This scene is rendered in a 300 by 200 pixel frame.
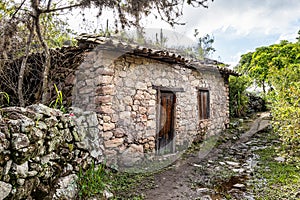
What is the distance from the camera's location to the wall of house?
4.50 metres

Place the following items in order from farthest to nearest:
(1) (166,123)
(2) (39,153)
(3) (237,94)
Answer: (3) (237,94) < (1) (166,123) < (2) (39,153)

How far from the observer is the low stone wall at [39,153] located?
7.09 feet

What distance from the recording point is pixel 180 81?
643 cm

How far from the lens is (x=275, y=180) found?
4211 mm

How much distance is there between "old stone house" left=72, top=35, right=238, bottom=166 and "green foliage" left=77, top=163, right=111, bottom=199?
39 cm

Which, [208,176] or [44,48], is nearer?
[208,176]

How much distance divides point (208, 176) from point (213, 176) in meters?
0.10

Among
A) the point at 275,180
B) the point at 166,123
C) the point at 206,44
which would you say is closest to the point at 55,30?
the point at 166,123

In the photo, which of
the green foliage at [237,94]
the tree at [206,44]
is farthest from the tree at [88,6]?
the tree at [206,44]

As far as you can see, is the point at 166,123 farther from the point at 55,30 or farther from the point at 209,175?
the point at 55,30

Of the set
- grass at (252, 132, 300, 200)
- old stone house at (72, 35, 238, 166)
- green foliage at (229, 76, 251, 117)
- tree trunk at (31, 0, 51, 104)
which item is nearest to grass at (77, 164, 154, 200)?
old stone house at (72, 35, 238, 166)

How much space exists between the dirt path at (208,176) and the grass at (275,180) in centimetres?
19

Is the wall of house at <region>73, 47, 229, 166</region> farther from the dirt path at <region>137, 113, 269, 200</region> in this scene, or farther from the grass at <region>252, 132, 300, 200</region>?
the grass at <region>252, 132, 300, 200</region>

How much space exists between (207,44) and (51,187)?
12.5 meters
